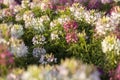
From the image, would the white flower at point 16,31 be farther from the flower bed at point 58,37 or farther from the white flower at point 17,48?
the white flower at point 17,48

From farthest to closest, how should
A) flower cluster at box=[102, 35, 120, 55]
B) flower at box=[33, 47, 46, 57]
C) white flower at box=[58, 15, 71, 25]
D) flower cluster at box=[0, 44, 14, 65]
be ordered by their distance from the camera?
1. white flower at box=[58, 15, 71, 25]
2. flower at box=[33, 47, 46, 57]
3. flower cluster at box=[102, 35, 120, 55]
4. flower cluster at box=[0, 44, 14, 65]

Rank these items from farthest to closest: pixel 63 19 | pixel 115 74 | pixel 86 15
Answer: pixel 86 15 < pixel 63 19 < pixel 115 74

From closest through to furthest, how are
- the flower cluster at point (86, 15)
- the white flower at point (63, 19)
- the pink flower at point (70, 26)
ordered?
the pink flower at point (70, 26)
the white flower at point (63, 19)
the flower cluster at point (86, 15)

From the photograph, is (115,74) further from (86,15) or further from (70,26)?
(86,15)

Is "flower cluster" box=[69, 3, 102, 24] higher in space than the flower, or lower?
higher

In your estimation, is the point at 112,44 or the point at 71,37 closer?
the point at 112,44

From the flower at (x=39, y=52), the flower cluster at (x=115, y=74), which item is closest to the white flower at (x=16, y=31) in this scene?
the flower at (x=39, y=52)

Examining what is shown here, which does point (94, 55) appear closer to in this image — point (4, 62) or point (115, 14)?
point (115, 14)

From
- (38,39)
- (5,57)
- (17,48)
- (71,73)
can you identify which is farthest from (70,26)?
(71,73)

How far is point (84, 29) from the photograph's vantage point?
23.1ft

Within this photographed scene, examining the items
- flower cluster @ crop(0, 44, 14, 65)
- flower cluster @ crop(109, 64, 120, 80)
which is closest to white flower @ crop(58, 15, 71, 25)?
flower cluster @ crop(109, 64, 120, 80)

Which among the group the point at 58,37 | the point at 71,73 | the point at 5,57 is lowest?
the point at 58,37

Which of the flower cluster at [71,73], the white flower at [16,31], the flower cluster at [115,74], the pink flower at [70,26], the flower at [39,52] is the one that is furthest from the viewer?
the white flower at [16,31]

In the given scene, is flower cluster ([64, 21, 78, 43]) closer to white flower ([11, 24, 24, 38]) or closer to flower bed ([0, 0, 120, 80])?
flower bed ([0, 0, 120, 80])
